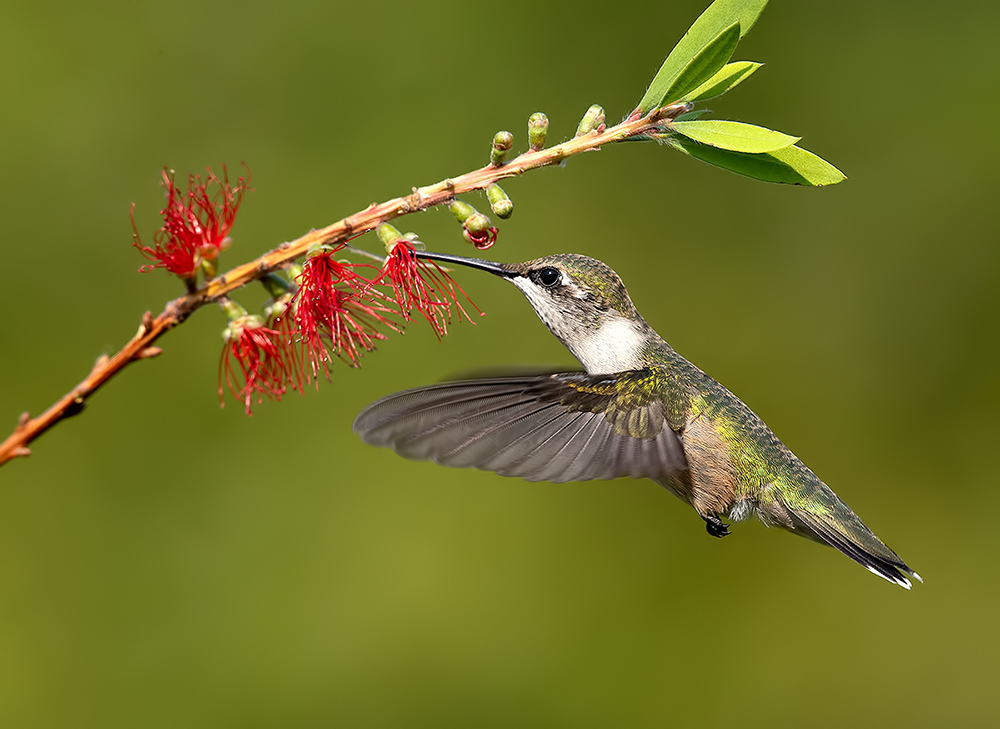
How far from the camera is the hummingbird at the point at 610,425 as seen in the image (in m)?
2.00

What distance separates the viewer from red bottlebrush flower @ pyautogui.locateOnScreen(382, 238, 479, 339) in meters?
2.15

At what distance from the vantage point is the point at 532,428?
2.16 m

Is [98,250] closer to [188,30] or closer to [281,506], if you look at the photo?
[188,30]

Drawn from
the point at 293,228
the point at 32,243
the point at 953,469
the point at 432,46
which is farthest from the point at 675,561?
the point at 32,243

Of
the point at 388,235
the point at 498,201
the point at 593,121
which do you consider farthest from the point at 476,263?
the point at 593,121

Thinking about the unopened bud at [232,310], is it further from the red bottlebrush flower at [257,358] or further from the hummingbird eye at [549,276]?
the hummingbird eye at [549,276]

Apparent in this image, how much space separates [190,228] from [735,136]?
129 cm

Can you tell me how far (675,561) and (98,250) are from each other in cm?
361

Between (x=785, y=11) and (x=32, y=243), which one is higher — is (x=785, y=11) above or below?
above

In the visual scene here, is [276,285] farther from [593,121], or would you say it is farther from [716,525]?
[716,525]

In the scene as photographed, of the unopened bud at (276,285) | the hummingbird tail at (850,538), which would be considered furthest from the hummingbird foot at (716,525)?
the unopened bud at (276,285)

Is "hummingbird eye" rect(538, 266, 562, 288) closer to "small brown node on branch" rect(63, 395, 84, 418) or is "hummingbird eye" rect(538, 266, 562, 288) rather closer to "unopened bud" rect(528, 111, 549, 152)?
"unopened bud" rect(528, 111, 549, 152)

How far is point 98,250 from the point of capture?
15.0ft

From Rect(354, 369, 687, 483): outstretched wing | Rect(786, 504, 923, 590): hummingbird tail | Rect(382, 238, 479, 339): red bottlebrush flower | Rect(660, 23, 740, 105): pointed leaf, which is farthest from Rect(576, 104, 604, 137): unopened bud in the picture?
Rect(786, 504, 923, 590): hummingbird tail
